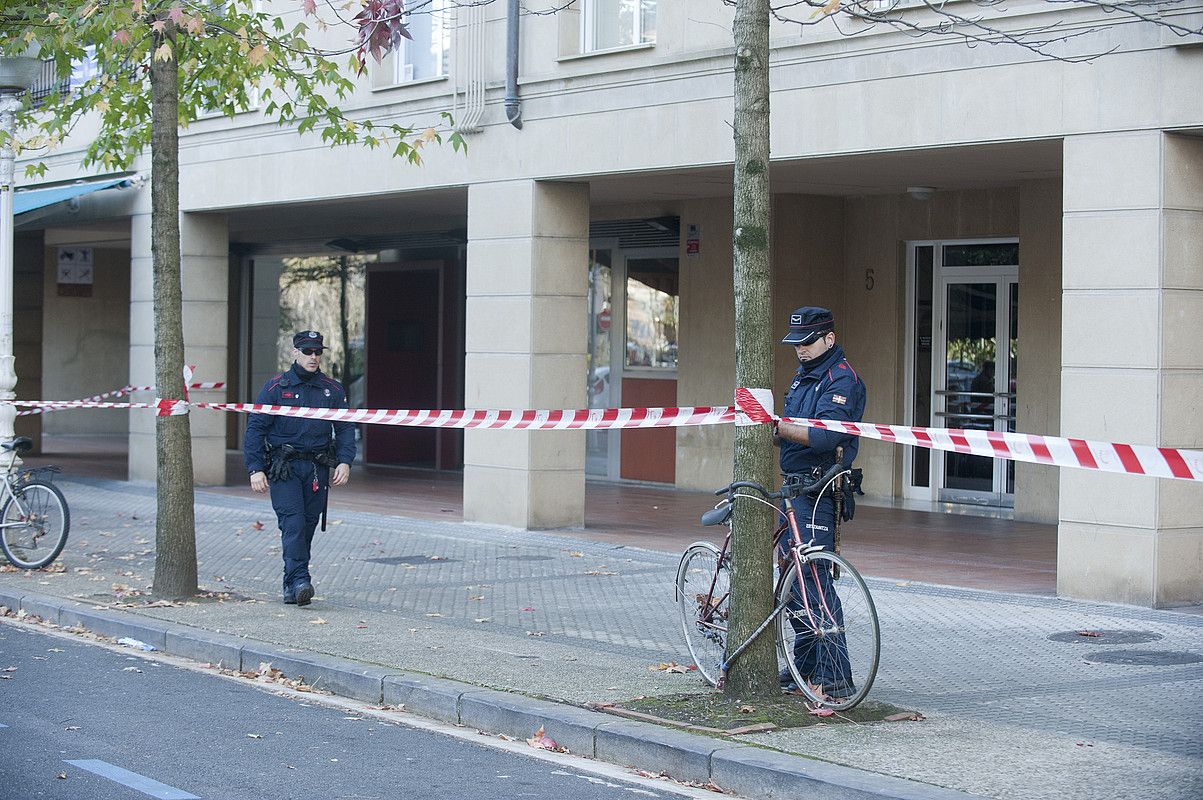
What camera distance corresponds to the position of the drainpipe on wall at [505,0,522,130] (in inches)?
575

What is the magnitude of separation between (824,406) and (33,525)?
769 centimetres

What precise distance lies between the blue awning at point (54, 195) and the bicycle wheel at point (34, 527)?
797 centimetres

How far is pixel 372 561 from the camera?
12.9 m

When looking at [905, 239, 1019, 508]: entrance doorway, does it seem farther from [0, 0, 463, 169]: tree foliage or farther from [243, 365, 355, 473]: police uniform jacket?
[243, 365, 355, 473]: police uniform jacket

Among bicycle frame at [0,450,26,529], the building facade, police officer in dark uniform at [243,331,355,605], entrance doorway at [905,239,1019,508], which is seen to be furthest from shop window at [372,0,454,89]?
police officer in dark uniform at [243,331,355,605]

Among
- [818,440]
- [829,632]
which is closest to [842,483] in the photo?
[818,440]

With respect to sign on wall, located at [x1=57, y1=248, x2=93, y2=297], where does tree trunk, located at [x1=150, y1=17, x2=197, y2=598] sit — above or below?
below

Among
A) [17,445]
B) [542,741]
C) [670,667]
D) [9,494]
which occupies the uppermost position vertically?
[17,445]

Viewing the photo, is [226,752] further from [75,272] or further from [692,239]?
[75,272]

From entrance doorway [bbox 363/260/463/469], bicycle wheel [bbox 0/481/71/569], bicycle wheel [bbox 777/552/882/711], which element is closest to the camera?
bicycle wheel [bbox 777/552/882/711]

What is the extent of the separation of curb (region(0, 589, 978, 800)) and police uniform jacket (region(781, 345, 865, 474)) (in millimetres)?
1508

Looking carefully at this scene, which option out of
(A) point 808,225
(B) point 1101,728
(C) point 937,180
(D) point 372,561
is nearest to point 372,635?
(D) point 372,561

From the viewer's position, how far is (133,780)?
6152mm

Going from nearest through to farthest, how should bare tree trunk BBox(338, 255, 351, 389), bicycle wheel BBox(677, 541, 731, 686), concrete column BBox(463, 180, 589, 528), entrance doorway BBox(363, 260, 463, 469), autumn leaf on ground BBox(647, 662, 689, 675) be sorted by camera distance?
bicycle wheel BBox(677, 541, 731, 686) < autumn leaf on ground BBox(647, 662, 689, 675) < concrete column BBox(463, 180, 589, 528) < entrance doorway BBox(363, 260, 463, 469) < bare tree trunk BBox(338, 255, 351, 389)
